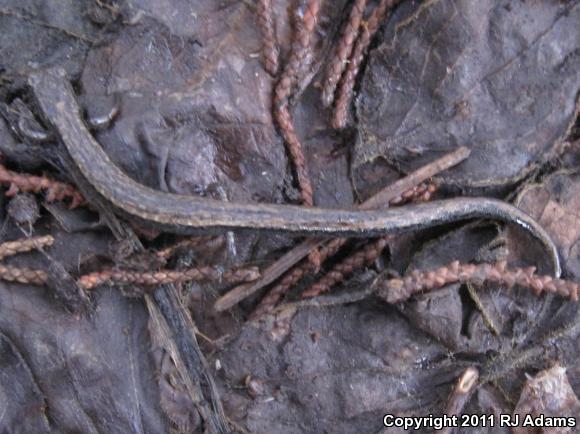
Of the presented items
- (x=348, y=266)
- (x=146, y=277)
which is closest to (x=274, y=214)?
(x=348, y=266)

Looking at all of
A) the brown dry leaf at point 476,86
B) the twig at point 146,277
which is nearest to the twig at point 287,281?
the twig at point 146,277

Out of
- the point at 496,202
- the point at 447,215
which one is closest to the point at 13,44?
the point at 447,215

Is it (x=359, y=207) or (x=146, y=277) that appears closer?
(x=146, y=277)

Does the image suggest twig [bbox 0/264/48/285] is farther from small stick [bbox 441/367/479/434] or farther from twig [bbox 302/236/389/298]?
small stick [bbox 441/367/479/434]

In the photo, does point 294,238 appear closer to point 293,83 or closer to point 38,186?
point 293,83

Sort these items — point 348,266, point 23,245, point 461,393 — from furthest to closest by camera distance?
point 348,266
point 23,245
point 461,393

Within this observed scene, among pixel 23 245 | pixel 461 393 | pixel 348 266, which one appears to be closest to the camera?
pixel 461 393
